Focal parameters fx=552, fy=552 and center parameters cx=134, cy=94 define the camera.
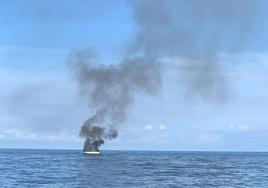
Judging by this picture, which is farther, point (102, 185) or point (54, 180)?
point (54, 180)

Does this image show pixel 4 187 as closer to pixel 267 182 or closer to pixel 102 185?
pixel 102 185

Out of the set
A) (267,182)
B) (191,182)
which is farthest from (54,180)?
(267,182)

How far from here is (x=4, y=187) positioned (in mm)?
75125

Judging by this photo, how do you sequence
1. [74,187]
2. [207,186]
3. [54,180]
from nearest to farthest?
1. [74,187]
2. [207,186]
3. [54,180]

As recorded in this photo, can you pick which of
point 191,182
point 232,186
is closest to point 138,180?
point 191,182

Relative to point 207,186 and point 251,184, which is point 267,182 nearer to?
point 251,184

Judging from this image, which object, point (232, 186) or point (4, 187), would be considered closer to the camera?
point (4, 187)

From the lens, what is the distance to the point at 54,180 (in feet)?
281

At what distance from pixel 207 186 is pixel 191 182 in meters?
7.38

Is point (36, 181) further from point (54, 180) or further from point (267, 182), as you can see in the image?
point (267, 182)

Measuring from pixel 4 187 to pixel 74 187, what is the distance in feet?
31.6

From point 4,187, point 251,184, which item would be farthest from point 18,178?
point 251,184

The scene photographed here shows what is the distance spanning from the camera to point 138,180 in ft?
287

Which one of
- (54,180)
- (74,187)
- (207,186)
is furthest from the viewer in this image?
(54,180)
